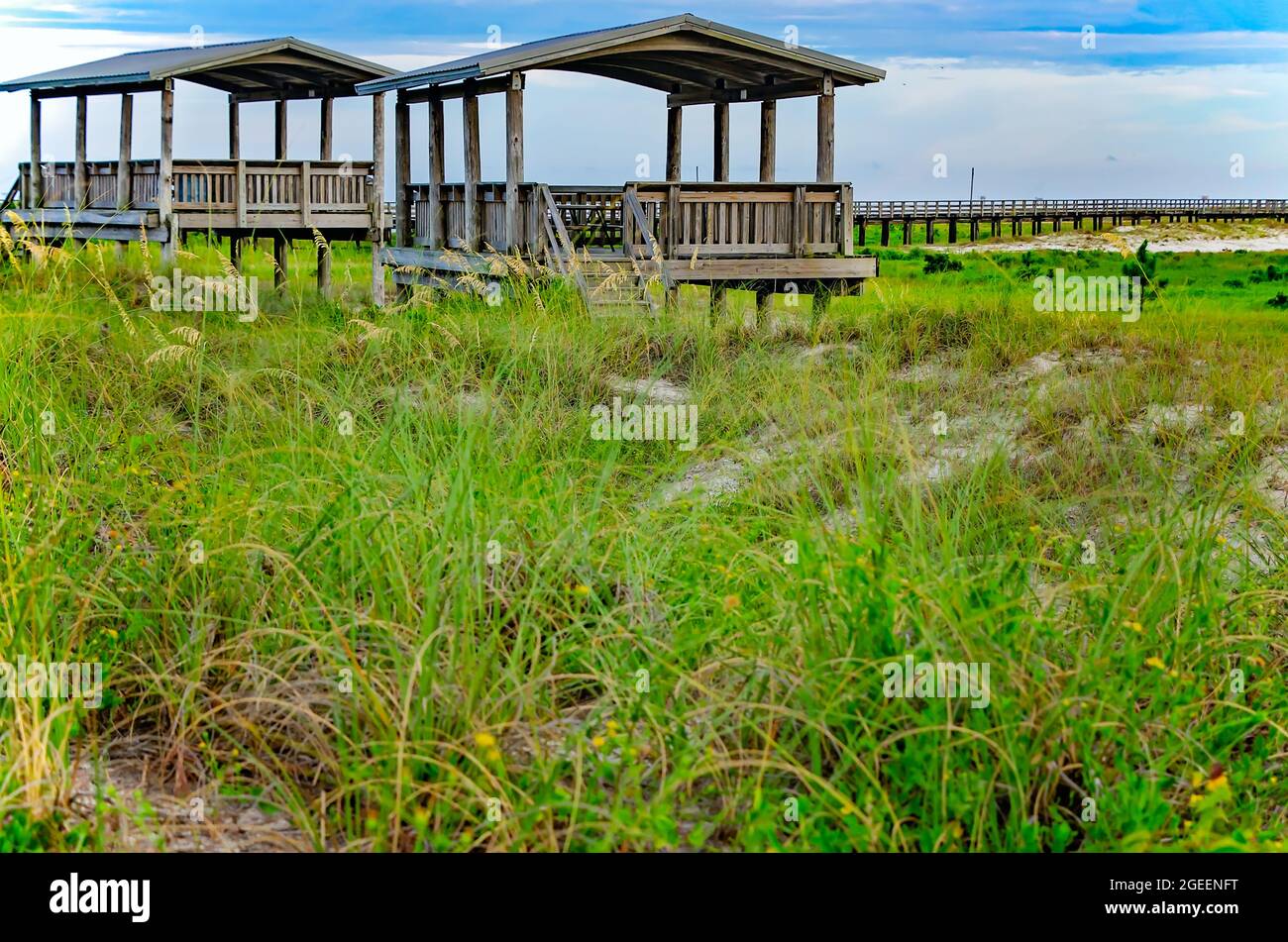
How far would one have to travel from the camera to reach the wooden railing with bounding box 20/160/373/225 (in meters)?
21.8

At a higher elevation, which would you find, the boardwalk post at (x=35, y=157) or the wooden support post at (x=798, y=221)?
the boardwalk post at (x=35, y=157)

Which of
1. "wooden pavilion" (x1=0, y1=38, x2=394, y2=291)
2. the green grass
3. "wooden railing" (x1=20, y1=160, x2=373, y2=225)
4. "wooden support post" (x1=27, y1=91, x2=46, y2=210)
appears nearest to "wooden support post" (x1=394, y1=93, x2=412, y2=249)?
"wooden pavilion" (x1=0, y1=38, x2=394, y2=291)

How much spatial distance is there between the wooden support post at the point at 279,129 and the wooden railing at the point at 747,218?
11633mm

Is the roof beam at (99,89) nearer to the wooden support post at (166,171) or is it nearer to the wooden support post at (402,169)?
the wooden support post at (166,171)

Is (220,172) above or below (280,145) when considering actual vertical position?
below

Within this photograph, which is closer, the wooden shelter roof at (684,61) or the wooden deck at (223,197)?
the wooden shelter roof at (684,61)

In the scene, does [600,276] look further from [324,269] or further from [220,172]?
[324,269]

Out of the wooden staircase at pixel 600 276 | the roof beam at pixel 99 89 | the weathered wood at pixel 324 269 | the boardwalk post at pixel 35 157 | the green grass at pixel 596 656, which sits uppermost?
the roof beam at pixel 99 89

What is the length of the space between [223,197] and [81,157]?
131 inches

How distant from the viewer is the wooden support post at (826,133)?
16641 millimetres

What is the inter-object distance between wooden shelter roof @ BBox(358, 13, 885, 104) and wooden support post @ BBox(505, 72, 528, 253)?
261 millimetres

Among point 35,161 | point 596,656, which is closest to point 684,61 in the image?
point 596,656

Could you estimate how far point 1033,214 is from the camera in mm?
64500

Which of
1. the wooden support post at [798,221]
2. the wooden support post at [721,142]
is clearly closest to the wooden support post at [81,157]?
the wooden support post at [721,142]
